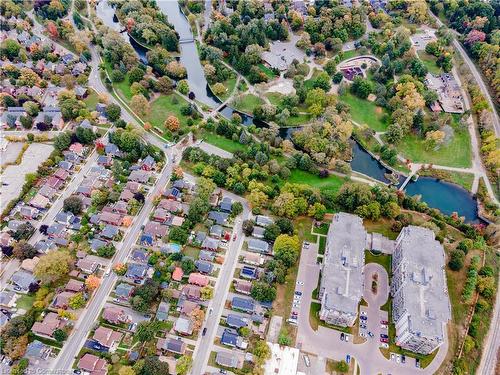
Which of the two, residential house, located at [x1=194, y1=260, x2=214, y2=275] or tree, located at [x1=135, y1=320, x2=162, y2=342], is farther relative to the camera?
residential house, located at [x1=194, y1=260, x2=214, y2=275]

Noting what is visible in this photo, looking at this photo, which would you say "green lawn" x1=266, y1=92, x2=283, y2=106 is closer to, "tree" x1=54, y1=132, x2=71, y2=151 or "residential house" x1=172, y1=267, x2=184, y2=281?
"tree" x1=54, y1=132, x2=71, y2=151

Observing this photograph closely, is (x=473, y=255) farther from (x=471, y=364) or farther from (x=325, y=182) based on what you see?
(x=325, y=182)

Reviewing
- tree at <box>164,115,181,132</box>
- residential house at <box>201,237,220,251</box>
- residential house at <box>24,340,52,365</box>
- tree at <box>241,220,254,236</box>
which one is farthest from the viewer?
tree at <box>164,115,181,132</box>

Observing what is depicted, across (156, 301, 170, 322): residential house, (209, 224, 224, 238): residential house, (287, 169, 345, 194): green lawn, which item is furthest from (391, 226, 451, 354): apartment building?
(156, 301, 170, 322): residential house

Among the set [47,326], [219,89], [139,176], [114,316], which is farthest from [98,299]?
[219,89]

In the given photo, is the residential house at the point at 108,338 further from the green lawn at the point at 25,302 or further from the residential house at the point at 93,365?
the green lawn at the point at 25,302

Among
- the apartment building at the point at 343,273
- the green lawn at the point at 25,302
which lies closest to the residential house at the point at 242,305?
the apartment building at the point at 343,273
